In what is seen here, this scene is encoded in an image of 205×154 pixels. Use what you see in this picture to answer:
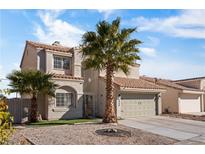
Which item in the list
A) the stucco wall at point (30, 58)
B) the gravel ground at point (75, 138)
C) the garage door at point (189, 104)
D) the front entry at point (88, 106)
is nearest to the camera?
the gravel ground at point (75, 138)

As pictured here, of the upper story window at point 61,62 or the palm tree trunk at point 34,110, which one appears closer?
the palm tree trunk at point 34,110

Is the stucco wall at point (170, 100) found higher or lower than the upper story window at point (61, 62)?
lower

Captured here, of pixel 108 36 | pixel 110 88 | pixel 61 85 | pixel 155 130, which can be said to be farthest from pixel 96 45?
pixel 155 130

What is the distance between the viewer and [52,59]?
23.8m

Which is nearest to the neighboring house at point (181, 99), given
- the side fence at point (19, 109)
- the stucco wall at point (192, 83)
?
the stucco wall at point (192, 83)

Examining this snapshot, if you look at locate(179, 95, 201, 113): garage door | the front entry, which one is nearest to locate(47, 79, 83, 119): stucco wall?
the front entry

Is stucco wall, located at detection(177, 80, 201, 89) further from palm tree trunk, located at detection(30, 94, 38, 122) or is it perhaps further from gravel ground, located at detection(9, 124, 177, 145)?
palm tree trunk, located at detection(30, 94, 38, 122)

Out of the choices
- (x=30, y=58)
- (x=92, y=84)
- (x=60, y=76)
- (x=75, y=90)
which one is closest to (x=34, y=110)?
(x=60, y=76)

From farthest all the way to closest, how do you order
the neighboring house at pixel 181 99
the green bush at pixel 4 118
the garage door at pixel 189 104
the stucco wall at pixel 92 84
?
the garage door at pixel 189 104
the neighboring house at pixel 181 99
the stucco wall at pixel 92 84
the green bush at pixel 4 118

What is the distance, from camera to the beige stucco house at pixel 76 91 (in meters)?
23.0

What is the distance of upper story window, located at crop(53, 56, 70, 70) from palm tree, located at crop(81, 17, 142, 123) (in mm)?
5322

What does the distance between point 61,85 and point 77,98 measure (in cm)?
213

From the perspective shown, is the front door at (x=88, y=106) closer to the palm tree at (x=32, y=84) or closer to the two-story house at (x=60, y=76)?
the two-story house at (x=60, y=76)
